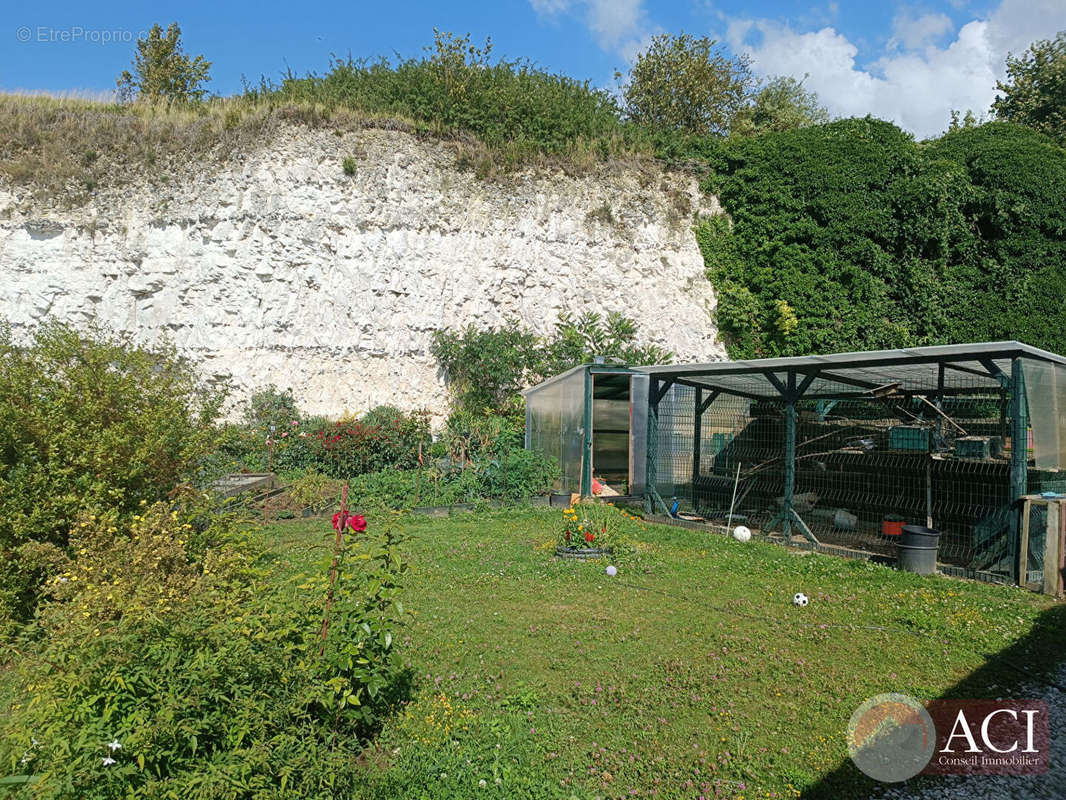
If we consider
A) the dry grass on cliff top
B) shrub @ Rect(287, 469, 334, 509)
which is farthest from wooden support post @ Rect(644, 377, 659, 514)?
the dry grass on cliff top

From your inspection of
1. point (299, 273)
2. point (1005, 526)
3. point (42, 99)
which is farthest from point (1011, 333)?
point (42, 99)

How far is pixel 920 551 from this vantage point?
7.70 meters

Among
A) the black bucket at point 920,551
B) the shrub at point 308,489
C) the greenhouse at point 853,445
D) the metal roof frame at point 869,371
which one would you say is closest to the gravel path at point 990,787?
the black bucket at point 920,551

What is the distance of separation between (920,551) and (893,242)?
13.1 m

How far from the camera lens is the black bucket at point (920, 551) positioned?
7.68m

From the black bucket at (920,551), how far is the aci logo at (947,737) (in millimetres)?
3445

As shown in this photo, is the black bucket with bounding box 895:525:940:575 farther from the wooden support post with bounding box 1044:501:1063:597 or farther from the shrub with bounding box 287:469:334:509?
the shrub with bounding box 287:469:334:509

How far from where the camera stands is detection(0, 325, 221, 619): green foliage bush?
16.6 feet

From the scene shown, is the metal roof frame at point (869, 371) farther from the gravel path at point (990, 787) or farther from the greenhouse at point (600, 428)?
the gravel path at point (990, 787)

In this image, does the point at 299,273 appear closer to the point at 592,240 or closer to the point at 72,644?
the point at 592,240

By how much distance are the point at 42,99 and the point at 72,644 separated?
20.7m

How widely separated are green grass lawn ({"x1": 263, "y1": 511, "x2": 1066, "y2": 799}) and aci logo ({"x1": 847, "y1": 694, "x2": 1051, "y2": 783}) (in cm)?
13

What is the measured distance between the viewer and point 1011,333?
56.1 feet

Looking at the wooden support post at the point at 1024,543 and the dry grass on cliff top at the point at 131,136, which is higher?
the dry grass on cliff top at the point at 131,136
